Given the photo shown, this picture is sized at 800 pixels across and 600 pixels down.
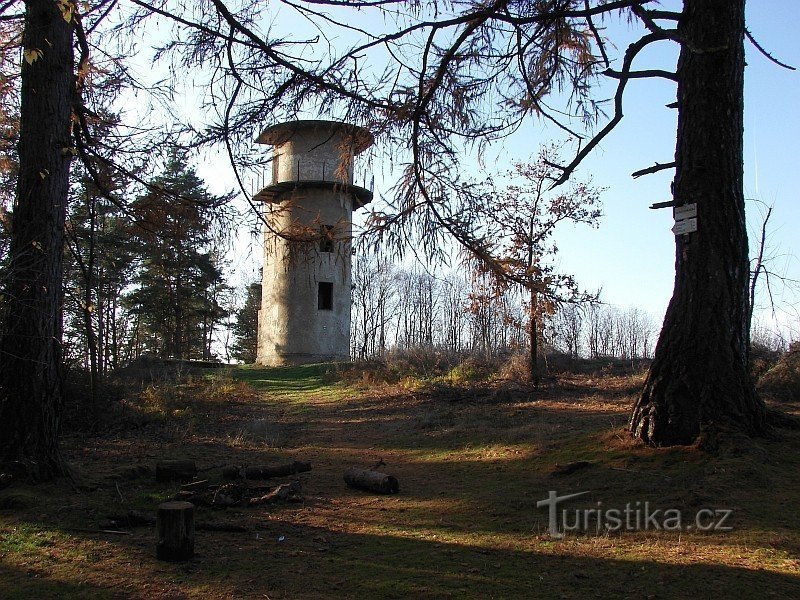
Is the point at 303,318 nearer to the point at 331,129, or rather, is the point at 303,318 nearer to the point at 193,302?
the point at 193,302

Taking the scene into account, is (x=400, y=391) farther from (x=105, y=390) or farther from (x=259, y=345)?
(x=259, y=345)

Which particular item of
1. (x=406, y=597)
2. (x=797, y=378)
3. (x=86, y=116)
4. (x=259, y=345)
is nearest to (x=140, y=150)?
(x=86, y=116)

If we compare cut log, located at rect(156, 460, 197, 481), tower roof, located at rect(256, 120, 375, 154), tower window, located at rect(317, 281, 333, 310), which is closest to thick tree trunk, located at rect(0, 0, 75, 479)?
cut log, located at rect(156, 460, 197, 481)

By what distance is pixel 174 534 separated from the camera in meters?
4.52

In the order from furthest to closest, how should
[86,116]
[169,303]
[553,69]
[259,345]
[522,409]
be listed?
[169,303]
[259,345]
[522,409]
[86,116]
[553,69]

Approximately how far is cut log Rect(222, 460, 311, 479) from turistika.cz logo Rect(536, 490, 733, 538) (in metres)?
3.38

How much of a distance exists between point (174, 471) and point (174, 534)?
255 cm

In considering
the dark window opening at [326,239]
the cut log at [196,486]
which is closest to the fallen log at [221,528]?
the cut log at [196,486]

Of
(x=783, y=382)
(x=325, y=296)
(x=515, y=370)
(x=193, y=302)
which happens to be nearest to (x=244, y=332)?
(x=193, y=302)

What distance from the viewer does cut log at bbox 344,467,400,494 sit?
690 centimetres

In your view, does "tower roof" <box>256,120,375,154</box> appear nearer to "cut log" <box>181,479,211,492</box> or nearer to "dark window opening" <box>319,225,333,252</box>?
"dark window opening" <box>319,225,333,252</box>

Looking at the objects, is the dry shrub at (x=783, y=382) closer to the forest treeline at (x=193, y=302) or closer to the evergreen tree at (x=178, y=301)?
the forest treeline at (x=193, y=302)

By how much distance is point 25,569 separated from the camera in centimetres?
430

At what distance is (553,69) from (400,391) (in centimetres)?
1122
